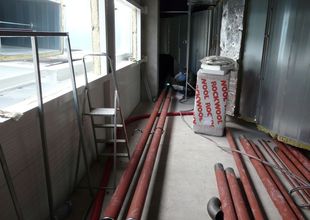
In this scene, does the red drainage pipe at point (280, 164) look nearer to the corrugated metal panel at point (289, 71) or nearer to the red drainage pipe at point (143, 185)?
the corrugated metal panel at point (289, 71)

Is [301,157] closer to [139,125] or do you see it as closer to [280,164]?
[280,164]

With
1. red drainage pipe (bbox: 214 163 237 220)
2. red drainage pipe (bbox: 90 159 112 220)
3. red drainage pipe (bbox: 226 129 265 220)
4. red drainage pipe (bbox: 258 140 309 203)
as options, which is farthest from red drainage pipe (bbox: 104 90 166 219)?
red drainage pipe (bbox: 258 140 309 203)

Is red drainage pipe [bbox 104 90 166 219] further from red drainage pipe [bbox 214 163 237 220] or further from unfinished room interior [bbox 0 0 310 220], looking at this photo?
red drainage pipe [bbox 214 163 237 220]

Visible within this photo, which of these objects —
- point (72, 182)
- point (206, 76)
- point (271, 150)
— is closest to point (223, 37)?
point (206, 76)

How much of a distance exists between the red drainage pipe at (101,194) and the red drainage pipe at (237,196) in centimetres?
107

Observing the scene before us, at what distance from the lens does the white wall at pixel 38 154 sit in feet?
4.90

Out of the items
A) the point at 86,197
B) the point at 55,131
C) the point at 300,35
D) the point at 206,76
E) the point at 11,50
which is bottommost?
the point at 86,197

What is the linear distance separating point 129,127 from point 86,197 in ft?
6.15

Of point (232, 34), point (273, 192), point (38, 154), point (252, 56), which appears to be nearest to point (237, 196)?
point (273, 192)

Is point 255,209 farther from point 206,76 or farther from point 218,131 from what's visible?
point 206,76

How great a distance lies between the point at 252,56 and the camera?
3.84 meters

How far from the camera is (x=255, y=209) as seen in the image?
6.67ft

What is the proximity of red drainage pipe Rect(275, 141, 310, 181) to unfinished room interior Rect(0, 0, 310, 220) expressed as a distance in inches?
0.5

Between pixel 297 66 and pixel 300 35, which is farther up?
pixel 300 35
